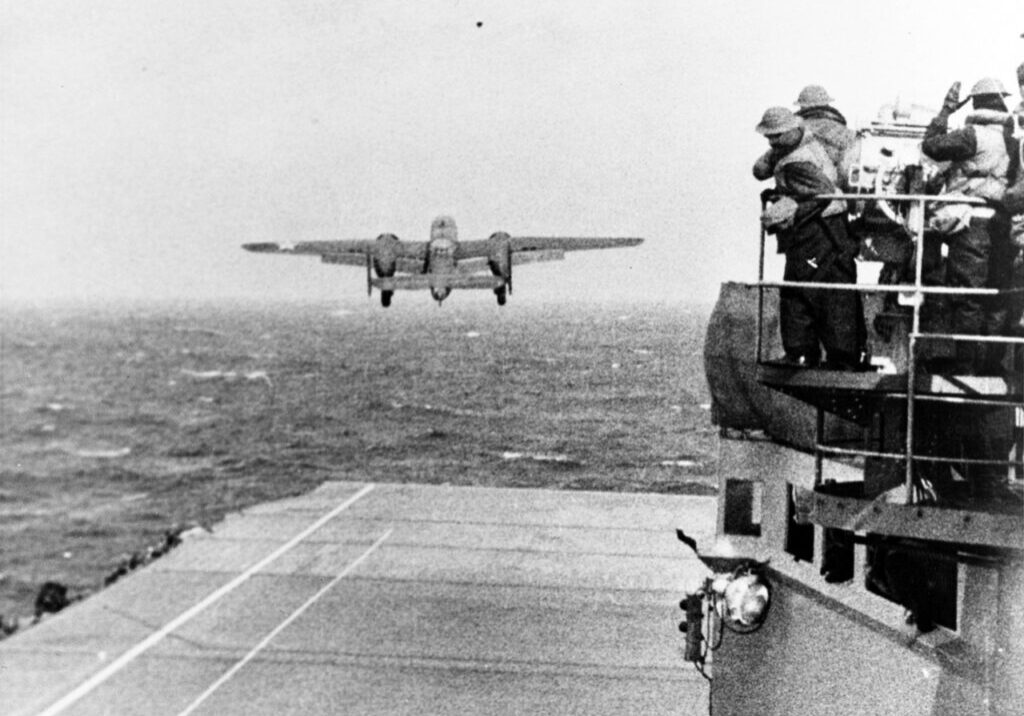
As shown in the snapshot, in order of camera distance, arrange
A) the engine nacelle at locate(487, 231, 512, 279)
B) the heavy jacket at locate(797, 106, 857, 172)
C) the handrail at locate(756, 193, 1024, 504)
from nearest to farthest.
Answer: the handrail at locate(756, 193, 1024, 504) → the heavy jacket at locate(797, 106, 857, 172) → the engine nacelle at locate(487, 231, 512, 279)

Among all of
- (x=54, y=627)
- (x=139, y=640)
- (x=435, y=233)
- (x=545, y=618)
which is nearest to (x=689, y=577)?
(x=545, y=618)

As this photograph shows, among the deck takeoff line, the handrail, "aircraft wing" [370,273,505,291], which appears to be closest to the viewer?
the handrail

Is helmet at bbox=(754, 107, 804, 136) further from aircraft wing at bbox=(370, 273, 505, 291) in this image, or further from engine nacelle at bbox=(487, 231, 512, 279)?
engine nacelle at bbox=(487, 231, 512, 279)

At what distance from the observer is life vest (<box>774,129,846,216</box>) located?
8641 millimetres

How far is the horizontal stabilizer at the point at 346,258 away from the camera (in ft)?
149

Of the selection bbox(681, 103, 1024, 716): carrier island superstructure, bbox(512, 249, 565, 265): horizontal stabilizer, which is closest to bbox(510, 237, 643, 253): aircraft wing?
bbox(512, 249, 565, 265): horizontal stabilizer

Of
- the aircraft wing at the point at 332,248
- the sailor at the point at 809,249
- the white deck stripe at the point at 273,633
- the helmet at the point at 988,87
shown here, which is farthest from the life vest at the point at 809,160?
the aircraft wing at the point at 332,248

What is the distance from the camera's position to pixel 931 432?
849cm

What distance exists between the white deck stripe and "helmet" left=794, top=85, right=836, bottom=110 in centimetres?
1228

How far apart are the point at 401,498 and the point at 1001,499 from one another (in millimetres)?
26749

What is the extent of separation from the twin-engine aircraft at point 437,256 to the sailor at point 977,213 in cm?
3131

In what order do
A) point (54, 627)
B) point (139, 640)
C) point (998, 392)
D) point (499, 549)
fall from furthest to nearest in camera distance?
point (499, 549)
point (54, 627)
point (139, 640)
point (998, 392)

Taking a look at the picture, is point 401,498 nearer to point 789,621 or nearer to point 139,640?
point 139,640

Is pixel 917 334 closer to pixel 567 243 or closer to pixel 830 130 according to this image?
pixel 830 130
